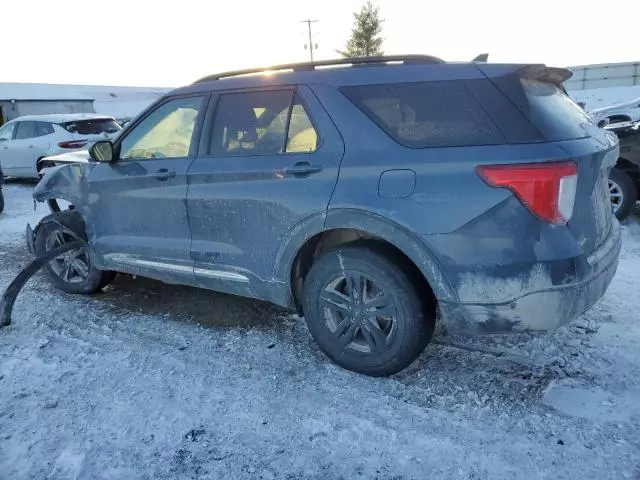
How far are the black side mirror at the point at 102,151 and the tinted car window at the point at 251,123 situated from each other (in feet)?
3.55

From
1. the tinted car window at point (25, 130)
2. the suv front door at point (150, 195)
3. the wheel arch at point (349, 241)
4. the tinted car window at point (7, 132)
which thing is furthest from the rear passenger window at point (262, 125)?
the tinted car window at point (7, 132)

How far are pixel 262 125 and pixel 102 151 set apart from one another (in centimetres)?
155

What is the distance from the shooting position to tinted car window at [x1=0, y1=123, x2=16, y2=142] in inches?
511

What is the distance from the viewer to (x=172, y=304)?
183 inches

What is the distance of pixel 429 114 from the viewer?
113 inches

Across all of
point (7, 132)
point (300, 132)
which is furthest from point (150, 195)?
point (7, 132)

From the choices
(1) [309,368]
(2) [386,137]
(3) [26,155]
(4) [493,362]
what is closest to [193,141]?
(2) [386,137]

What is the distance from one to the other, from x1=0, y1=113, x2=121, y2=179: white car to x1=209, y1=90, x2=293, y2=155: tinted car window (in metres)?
9.18

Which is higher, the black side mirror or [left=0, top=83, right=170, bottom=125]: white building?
the black side mirror

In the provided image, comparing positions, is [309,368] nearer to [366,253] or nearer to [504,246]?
[366,253]

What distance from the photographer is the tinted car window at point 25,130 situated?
41.2 feet

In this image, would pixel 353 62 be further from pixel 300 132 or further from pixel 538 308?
pixel 538 308

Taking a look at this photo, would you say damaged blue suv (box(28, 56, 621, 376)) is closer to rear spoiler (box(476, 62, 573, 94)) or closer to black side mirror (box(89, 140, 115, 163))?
rear spoiler (box(476, 62, 573, 94))

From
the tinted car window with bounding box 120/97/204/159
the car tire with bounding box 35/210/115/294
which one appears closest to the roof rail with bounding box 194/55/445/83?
the tinted car window with bounding box 120/97/204/159
